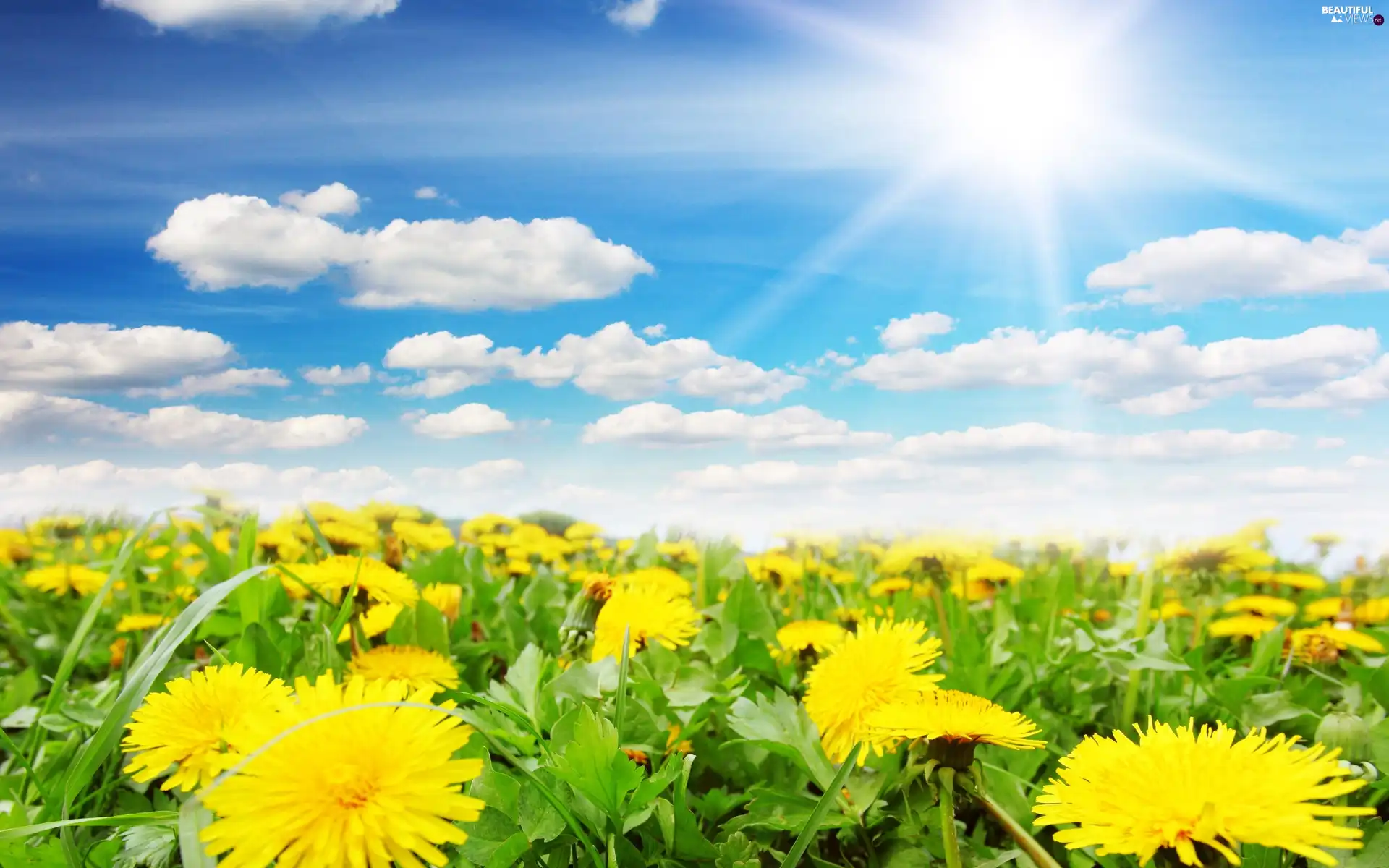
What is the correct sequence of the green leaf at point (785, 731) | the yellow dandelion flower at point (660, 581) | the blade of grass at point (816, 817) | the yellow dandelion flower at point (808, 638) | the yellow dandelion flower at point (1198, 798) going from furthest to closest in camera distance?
the yellow dandelion flower at point (660, 581)
the yellow dandelion flower at point (808, 638)
the green leaf at point (785, 731)
the blade of grass at point (816, 817)
the yellow dandelion flower at point (1198, 798)

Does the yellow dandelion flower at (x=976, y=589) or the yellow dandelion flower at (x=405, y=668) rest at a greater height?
the yellow dandelion flower at (x=405, y=668)

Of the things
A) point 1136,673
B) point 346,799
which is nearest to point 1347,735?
point 1136,673

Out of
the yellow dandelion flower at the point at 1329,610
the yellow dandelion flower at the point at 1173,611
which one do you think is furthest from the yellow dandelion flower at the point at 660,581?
the yellow dandelion flower at the point at 1329,610

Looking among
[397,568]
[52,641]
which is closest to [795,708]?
[397,568]

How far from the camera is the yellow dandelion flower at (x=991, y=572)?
2.45 meters

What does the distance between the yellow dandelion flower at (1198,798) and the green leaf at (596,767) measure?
38cm

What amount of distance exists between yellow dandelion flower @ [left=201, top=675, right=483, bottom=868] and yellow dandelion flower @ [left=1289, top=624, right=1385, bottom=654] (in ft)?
5.75

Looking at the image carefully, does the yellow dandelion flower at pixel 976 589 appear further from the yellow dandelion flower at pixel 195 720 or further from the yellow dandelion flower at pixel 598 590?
the yellow dandelion flower at pixel 195 720

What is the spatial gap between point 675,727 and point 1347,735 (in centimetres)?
81

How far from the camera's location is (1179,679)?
172 cm

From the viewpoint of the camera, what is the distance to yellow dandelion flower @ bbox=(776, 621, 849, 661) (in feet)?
5.27

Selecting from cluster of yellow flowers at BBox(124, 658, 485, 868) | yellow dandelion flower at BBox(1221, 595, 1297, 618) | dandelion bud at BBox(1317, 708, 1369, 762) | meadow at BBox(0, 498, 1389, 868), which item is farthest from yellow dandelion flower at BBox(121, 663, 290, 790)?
yellow dandelion flower at BBox(1221, 595, 1297, 618)

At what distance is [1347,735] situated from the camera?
111 cm

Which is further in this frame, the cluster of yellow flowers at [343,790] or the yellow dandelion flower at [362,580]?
the yellow dandelion flower at [362,580]
